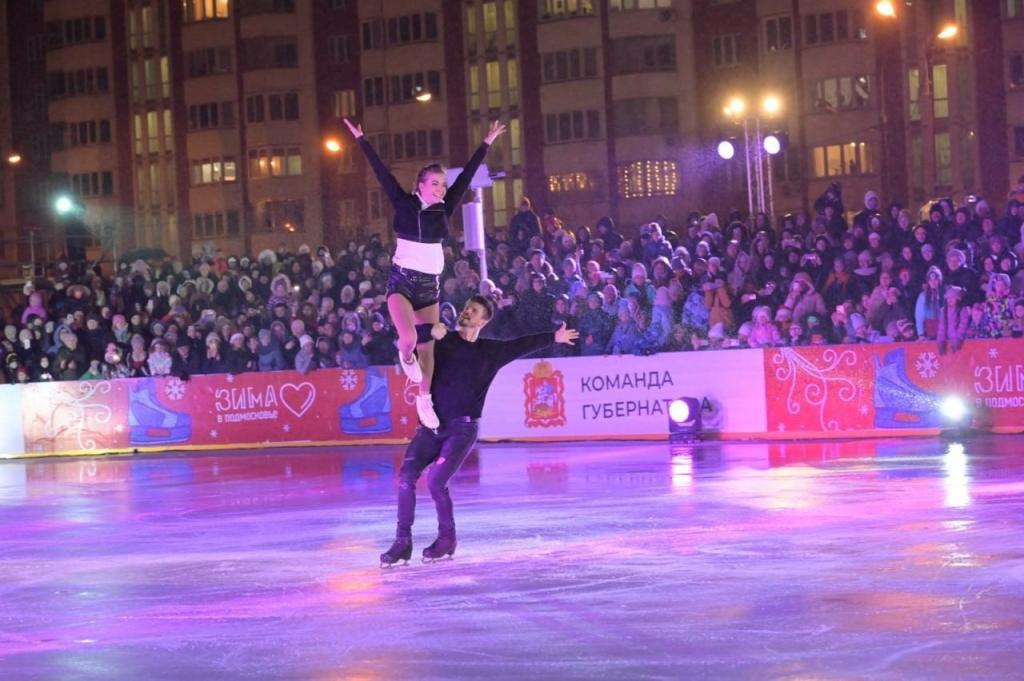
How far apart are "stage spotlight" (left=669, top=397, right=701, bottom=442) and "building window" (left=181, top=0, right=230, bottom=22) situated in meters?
51.2

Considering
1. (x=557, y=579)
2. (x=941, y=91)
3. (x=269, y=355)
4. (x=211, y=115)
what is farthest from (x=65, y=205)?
(x=557, y=579)

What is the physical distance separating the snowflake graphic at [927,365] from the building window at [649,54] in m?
40.5

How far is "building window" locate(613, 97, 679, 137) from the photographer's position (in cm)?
5953

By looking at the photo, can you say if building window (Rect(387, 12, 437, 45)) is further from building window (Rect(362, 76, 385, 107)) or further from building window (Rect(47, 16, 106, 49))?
building window (Rect(47, 16, 106, 49))

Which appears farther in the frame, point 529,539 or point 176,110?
point 176,110

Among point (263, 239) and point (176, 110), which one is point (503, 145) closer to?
point (263, 239)

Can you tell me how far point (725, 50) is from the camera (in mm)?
58844

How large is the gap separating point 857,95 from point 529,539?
47728 mm

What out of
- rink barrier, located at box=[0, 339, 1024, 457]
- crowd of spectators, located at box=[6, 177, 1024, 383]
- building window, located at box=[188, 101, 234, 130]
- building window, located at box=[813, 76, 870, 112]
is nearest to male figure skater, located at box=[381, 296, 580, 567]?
crowd of spectators, located at box=[6, 177, 1024, 383]

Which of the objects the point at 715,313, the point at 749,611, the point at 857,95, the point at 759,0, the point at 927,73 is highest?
the point at 759,0

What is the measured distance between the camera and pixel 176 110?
6844 centimetres

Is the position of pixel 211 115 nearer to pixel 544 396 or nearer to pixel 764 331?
pixel 544 396

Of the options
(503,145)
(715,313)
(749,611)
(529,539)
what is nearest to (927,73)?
(715,313)

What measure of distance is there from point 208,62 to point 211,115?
246 cm
